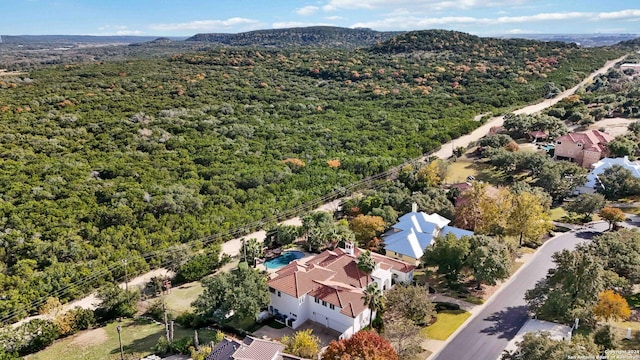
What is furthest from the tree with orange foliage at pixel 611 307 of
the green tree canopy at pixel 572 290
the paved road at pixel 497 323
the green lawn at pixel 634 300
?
the paved road at pixel 497 323

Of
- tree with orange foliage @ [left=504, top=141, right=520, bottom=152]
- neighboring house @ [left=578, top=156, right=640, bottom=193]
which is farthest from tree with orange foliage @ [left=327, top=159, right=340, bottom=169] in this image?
neighboring house @ [left=578, top=156, right=640, bottom=193]

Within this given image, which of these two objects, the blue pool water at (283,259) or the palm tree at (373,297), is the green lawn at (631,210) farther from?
the blue pool water at (283,259)

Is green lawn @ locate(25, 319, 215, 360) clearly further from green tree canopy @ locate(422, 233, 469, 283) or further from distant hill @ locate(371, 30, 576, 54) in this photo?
distant hill @ locate(371, 30, 576, 54)

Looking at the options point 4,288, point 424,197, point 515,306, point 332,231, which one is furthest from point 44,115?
point 515,306

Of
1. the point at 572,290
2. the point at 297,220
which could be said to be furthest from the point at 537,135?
the point at 572,290

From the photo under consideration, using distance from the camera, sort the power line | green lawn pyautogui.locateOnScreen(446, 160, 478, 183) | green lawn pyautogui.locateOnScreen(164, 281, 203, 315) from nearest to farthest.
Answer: the power line
green lawn pyautogui.locateOnScreen(164, 281, 203, 315)
green lawn pyautogui.locateOnScreen(446, 160, 478, 183)

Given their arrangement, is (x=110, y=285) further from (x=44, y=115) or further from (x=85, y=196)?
(x=44, y=115)
